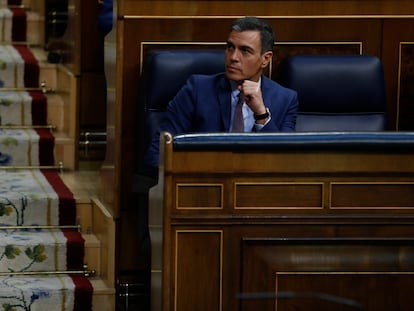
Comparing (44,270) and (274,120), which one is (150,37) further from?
(44,270)

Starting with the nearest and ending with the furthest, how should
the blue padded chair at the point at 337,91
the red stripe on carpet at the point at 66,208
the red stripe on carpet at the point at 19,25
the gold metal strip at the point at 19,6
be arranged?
the blue padded chair at the point at 337,91 → the red stripe on carpet at the point at 66,208 → the red stripe on carpet at the point at 19,25 → the gold metal strip at the point at 19,6

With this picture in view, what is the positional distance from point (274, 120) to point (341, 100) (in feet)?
0.97

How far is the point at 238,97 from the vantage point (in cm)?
378

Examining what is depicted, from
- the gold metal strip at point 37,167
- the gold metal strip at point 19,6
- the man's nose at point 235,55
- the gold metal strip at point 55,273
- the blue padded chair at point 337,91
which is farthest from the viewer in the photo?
the gold metal strip at point 19,6

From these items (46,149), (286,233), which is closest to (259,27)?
(286,233)

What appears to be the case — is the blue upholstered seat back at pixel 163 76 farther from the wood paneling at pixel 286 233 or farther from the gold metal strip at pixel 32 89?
the gold metal strip at pixel 32 89

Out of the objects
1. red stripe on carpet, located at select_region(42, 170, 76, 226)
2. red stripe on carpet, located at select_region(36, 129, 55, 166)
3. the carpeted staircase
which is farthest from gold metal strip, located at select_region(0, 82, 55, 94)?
red stripe on carpet, located at select_region(42, 170, 76, 226)

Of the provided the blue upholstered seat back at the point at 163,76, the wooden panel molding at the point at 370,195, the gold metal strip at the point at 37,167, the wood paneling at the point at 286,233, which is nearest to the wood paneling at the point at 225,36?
the blue upholstered seat back at the point at 163,76

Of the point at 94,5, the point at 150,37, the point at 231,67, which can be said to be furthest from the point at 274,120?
the point at 94,5

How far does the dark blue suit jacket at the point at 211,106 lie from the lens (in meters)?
3.74

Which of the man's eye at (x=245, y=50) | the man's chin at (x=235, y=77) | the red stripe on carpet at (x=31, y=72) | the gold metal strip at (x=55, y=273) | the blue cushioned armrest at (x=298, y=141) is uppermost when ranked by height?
the man's eye at (x=245, y=50)

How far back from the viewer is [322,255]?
325cm

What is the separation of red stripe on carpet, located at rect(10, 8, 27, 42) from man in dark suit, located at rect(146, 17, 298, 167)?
1.77m

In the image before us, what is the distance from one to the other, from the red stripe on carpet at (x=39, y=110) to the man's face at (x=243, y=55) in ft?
4.50
